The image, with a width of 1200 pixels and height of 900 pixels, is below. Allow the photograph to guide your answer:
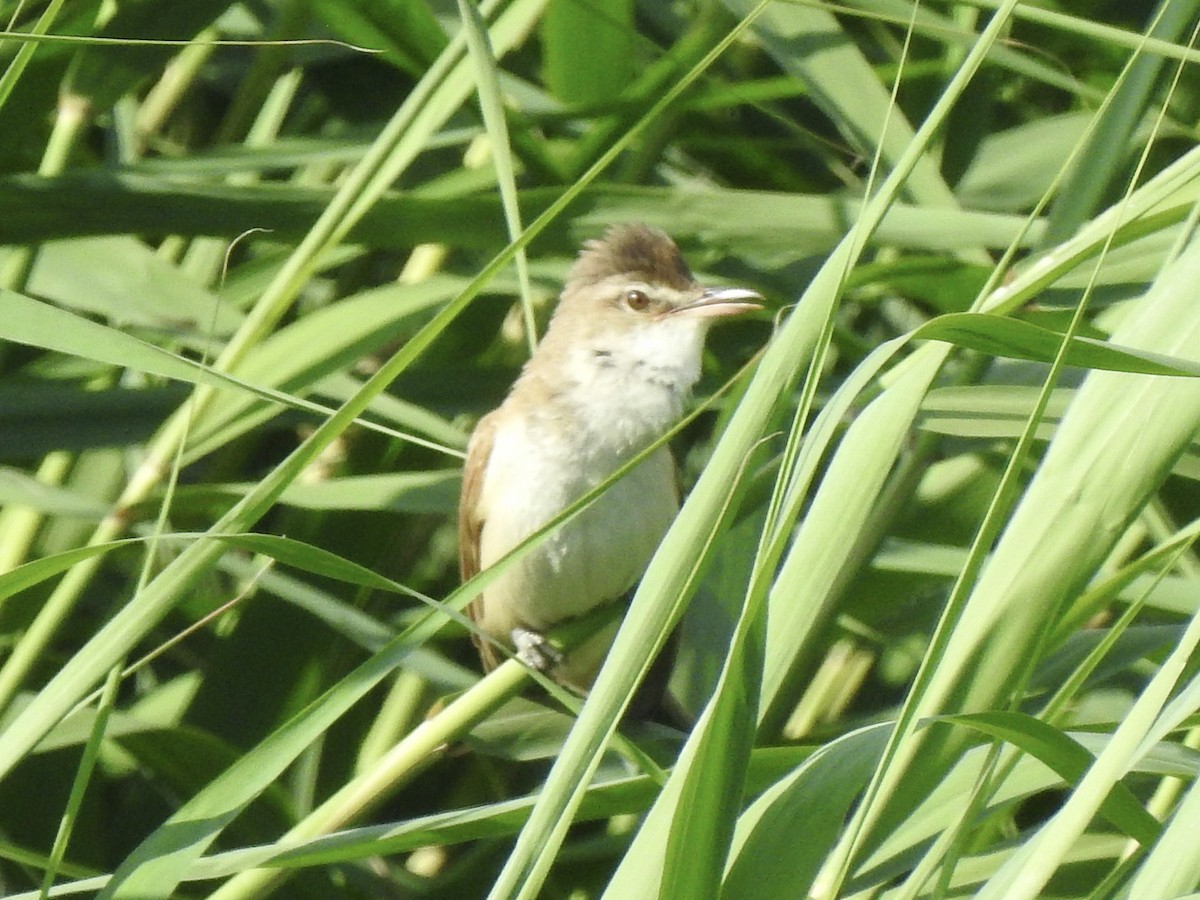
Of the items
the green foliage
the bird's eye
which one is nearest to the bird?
the bird's eye

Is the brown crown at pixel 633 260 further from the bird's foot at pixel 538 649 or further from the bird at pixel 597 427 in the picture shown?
the bird's foot at pixel 538 649

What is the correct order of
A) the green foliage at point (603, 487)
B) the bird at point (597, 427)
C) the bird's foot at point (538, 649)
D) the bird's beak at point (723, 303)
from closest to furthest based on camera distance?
the green foliage at point (603, 487) → the bird's beak at point (723, 303) → the bird at point (597, 427) → the bird's foot at point (538, 649)

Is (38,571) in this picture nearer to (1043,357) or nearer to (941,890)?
(941,890)

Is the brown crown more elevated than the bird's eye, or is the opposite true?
the brown crown

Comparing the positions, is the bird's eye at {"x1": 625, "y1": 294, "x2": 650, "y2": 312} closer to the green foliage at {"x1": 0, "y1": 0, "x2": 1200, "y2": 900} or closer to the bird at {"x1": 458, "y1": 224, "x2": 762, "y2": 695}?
the bird at {"x1": 458, "y1": 224, "x2": 762, "y2": 695}

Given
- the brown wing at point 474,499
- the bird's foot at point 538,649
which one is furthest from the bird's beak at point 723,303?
the bird's foot at point 538,649
